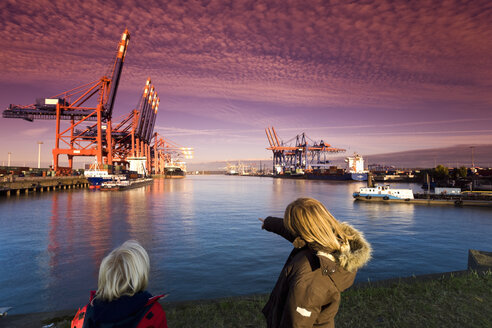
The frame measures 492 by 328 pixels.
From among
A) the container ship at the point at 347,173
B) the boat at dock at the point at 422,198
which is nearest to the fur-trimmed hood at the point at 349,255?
the boat at dock at the point at 422,198

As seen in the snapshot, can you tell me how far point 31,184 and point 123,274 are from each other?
6018cm

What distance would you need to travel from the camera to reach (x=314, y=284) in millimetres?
2191

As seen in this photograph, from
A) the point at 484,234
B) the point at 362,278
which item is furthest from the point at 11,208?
the point at 484,234

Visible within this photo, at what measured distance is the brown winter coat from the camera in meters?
2.20

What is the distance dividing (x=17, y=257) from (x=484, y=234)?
29233 mm

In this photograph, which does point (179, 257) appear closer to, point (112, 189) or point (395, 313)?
point (395, 313)

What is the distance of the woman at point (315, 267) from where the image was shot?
7.25 ft

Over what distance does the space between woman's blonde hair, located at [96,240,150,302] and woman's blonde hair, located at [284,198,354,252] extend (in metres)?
1.14

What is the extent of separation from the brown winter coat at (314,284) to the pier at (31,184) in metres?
53.9

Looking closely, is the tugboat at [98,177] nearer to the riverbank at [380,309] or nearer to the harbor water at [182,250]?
the harbor water at [182,250]

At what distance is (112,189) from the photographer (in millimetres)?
57625

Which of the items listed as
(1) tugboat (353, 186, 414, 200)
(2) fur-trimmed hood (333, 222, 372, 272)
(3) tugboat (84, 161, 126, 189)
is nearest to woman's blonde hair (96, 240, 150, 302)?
(2) fur-trimmed hood (333, 222, 372, 272)

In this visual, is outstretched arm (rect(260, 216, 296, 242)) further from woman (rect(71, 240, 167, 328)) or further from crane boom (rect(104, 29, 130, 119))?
crane boom (rect(104, 29, 130, 119))

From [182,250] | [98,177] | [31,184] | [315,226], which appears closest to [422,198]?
[182,250]
